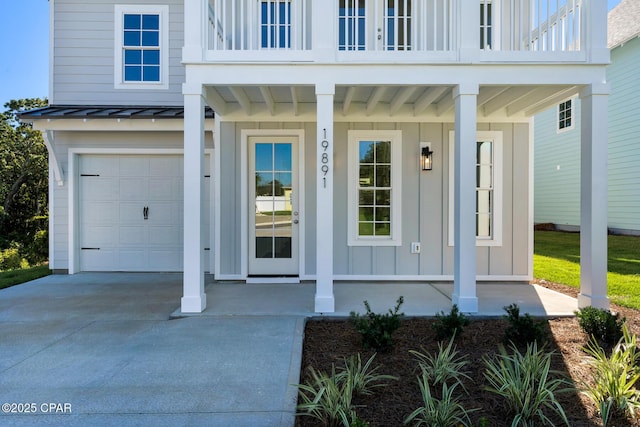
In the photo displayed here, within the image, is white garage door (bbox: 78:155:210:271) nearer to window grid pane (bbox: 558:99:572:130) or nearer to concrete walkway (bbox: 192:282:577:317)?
concrete walkway (bbox: 192:282:577:317)

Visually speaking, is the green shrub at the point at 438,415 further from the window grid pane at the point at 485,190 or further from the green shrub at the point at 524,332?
the window grid pane at the point at 485,190

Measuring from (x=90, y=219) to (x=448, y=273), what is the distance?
6.52 m

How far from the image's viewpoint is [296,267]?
6.30m

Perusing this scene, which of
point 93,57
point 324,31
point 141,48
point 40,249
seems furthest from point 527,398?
point 40,249

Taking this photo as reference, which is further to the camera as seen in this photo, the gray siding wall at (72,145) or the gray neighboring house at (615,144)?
the gray neighboring house at (615,144)

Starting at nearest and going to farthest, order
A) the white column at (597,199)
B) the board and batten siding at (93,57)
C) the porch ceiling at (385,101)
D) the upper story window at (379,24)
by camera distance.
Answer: the white column at (597,199) → the porch ceiling at (385,101) → the upper story window at (379,24) → the board and batten siding at (93,57)

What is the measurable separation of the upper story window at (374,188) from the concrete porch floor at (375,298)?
0.82 m

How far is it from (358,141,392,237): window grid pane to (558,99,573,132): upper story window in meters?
10.3

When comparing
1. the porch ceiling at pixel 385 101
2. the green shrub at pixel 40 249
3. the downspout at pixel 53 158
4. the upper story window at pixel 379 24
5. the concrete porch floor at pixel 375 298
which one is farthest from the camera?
the green shrub at pixel 40 249

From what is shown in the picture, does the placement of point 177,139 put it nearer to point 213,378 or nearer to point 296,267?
point 296,267

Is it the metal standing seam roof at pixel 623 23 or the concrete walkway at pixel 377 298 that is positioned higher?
the metal standing seam roof at pixel 623 23

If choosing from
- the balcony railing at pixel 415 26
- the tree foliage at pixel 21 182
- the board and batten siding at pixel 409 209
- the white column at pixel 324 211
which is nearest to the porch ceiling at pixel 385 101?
the board and batten siding at pixel 409 209

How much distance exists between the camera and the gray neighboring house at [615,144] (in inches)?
430

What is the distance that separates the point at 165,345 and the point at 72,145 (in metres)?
5.18
